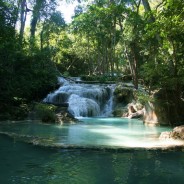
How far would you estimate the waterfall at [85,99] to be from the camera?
2153 cm

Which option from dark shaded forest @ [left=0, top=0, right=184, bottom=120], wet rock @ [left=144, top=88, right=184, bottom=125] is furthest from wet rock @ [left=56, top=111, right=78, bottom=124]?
wet rock @ [left=144, top=88, right=184, bottom=125]

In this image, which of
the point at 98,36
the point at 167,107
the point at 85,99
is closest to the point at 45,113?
the point at 167,107

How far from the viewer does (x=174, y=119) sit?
50.4 feet

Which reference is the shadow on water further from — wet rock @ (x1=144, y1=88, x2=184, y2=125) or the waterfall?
the waterfall

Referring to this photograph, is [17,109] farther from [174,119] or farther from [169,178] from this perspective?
[169,178]

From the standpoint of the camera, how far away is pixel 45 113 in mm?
15680

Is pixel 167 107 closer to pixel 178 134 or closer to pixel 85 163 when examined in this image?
pixel 178 134

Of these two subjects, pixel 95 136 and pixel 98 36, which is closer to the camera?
pixel 95 136

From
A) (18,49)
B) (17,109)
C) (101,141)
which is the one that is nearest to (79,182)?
(101,141)

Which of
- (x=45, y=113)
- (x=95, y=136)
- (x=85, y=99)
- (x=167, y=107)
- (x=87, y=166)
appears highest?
(x=85, y=99)

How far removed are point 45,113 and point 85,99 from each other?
21.9 ft

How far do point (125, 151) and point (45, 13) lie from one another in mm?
25510

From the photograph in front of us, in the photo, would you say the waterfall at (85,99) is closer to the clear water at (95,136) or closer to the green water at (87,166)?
the clear water at (95,136)

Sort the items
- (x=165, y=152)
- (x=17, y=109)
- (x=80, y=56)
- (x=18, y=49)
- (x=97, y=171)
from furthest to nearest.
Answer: (x=80, y=56), (x=18, y=49), (x=17, y=109), (x=165, y=152), (x=97, y=171)
